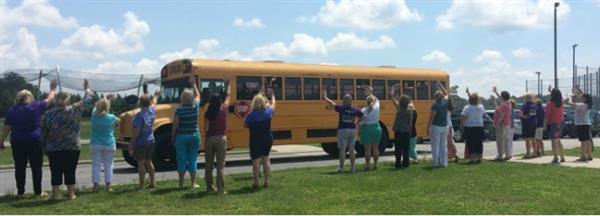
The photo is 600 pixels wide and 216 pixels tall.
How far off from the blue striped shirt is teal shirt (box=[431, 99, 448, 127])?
16.9 feet

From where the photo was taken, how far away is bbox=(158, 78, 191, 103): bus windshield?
589 inches

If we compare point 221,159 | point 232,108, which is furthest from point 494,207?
point 232,108

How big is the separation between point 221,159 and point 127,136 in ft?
19.0

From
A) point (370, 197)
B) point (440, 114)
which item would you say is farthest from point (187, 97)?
point (440, 114)

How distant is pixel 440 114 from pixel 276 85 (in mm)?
5218

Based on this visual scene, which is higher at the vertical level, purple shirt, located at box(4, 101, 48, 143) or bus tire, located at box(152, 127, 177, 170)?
purple shirt, located at box(4, 101, 48, 143)

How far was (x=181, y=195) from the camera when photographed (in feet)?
28.9

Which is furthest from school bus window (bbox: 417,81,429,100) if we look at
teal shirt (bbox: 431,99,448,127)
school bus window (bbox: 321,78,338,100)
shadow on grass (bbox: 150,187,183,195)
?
shadow on grass (bbox: 150,187,183,195)

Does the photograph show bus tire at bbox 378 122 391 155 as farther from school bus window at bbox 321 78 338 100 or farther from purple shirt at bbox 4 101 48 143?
purple shirt at bbox 4 101 48 143

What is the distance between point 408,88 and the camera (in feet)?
60.6

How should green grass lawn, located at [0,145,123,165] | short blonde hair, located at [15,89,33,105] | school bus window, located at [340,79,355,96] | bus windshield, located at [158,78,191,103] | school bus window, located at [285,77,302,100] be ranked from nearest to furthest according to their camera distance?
short blonde hair, located at [15,89,33,105] → bus windshield, located at [158,78,191,103] → school bus window, located at [285,77,302,100] → green grass lawn, located at [0,145,123,165] → school bus window, located at [340,79,355,96]

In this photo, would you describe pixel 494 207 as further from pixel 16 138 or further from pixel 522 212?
pixel 16 138

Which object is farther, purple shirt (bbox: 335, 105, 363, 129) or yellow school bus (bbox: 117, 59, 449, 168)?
yellow school bus (bbox: 117, 59, 449, 168)

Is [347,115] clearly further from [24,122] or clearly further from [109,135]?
[24,122]
